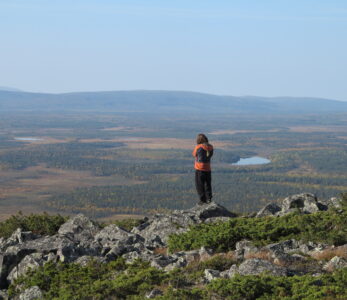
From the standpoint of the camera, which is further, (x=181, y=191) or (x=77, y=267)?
(x=181, y=191)

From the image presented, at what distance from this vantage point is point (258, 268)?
465 inches

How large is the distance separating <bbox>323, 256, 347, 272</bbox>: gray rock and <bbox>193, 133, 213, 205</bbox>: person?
865 cm

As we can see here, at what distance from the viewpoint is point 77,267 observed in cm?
1373

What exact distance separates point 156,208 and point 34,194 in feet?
77.8

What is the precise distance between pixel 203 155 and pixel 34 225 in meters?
5.54

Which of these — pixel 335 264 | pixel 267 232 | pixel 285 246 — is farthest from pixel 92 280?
pixel 267 232

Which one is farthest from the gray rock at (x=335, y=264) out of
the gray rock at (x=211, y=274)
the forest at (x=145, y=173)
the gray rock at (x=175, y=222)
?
the forest at (x=145, y=173)

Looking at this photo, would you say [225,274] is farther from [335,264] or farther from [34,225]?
[34,225]

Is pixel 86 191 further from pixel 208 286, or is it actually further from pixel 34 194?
pixel 208 286

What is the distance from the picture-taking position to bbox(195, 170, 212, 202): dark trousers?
827 inches

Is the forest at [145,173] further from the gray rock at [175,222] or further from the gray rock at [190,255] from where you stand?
the gray rock at [190,255]

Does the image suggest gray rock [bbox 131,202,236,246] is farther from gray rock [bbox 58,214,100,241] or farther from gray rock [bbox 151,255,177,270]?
gray rock [bbox 151,255,177,270]

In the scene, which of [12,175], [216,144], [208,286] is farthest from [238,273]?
[216,144]

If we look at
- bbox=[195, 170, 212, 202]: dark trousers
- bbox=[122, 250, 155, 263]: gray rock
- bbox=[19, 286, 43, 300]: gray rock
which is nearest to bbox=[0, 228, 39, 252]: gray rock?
bbox=[122, 250, 155, 263]: gray rock
